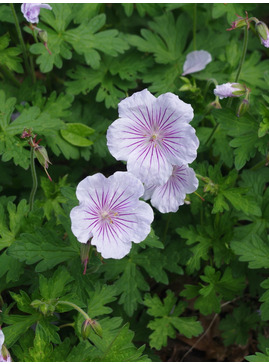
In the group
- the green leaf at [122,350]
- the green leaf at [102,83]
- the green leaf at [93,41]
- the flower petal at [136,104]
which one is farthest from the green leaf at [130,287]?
the green leaf at [93,41]

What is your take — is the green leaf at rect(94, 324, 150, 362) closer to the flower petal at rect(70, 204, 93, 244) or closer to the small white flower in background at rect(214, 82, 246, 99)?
the flower petal at rect(70, 204, 93, 244)

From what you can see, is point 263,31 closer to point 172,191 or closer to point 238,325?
point 172,191

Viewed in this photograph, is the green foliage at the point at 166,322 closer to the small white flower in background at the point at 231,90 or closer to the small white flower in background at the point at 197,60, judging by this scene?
the small white flower in background at the point at 231,90

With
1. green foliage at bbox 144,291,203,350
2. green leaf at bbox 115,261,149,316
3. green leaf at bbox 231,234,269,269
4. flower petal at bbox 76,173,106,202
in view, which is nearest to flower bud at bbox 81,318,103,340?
flower petal at bbox 76,173,106,202

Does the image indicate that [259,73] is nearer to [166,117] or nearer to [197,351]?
[166,117]

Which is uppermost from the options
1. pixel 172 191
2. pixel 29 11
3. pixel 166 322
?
pixel 29 11

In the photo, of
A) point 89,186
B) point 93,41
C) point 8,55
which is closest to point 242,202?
point 89,186
